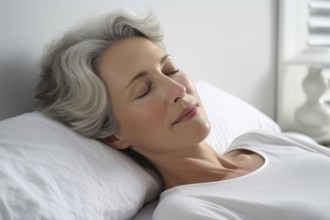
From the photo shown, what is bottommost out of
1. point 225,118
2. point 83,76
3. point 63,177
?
point 225,118

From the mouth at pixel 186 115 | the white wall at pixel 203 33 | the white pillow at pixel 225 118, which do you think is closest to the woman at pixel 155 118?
the mouth at pixel 186 115

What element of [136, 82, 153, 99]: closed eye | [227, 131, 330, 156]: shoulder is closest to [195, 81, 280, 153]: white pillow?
[227, 131, 330, 156]: shoulder

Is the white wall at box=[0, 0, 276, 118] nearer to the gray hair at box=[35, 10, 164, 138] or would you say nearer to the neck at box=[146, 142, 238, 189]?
the gray hair at box=[35, 10, 164, 138]

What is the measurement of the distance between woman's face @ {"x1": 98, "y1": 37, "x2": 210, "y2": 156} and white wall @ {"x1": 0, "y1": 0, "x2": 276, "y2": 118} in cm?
21

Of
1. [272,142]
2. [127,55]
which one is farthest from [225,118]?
[127,55]

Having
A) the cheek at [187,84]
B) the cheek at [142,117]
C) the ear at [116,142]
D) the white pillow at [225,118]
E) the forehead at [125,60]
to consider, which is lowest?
the white pillow at [225,118]

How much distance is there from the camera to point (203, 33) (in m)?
1.53

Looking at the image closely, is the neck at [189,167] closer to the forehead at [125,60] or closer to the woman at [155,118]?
the woman at [155,118]

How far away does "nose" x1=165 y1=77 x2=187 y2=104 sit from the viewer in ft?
2.87

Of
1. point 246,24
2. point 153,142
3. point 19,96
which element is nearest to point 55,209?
point 153,142

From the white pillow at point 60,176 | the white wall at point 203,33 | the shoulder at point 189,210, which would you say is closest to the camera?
the white pillow at point 60,176

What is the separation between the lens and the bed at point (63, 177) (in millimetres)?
647

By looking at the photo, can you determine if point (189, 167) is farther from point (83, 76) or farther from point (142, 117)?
point (83, 76)

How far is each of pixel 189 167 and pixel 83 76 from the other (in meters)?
0.30
